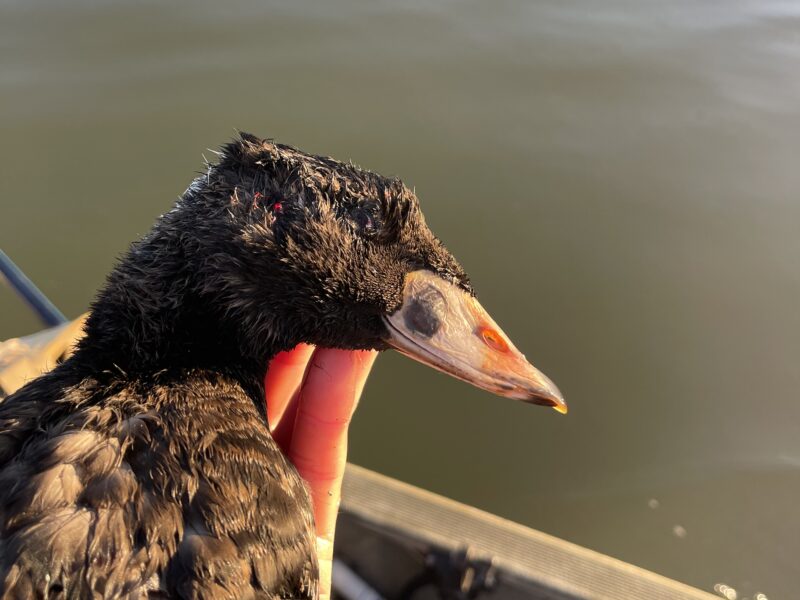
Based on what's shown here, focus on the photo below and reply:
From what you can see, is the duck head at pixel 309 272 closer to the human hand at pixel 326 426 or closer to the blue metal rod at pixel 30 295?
the human hand at pixel 326 426

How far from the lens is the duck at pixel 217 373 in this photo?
1.56 m

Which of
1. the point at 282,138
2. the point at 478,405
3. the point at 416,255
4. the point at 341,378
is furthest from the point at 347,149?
the point at 416,255

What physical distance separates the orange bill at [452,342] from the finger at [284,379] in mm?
818

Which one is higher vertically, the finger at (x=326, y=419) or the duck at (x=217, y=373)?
the duck at (x=217, y=373)

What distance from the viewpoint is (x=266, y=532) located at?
5.70ft

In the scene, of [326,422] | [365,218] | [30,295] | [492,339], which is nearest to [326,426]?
[326,422]

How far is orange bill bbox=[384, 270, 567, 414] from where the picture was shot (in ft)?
6.63

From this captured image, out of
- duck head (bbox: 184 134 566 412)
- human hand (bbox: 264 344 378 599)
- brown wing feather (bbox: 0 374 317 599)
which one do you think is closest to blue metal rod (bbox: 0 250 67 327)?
human hand (bbox: 264 344 378 599)

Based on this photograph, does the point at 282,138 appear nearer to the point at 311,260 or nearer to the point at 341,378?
the point at 341,378

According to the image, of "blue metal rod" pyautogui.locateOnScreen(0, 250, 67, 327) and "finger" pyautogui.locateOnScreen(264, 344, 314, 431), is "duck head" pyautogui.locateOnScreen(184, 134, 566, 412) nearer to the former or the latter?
"finger" pyautogui.locateOnScreen(264, 344, 314, 431)

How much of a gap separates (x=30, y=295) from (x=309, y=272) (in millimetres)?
2118

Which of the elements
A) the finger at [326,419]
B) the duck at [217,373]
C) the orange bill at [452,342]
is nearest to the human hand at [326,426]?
the finger at [326,419]

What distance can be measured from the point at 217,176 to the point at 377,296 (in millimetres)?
621

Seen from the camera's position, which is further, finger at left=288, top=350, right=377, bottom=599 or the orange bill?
finger at left=288, top=350, right=377, bottom=599
